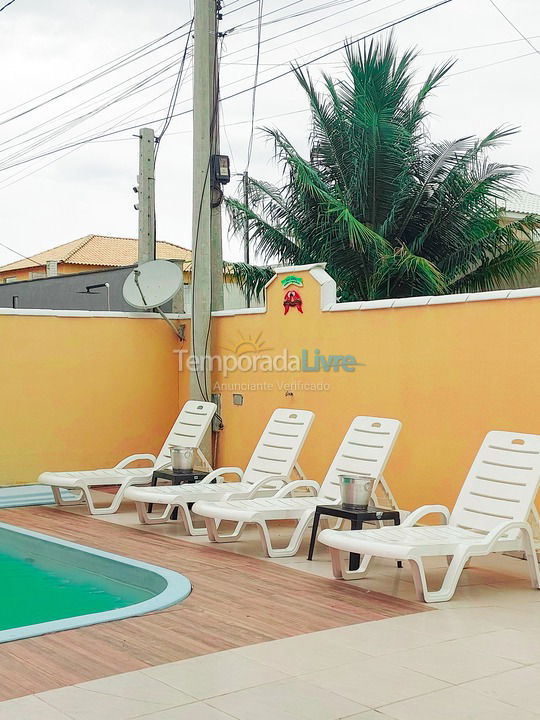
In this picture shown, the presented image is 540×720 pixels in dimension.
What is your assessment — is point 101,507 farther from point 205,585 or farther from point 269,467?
point 205,585

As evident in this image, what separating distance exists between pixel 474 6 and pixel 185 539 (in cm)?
890

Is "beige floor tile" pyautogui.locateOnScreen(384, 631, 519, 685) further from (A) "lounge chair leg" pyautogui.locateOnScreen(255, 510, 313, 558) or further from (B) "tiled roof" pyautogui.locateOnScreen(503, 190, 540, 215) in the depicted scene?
(B) "tiled roof" pyautogui.locateOnScreen(503, 190, 540, 215)

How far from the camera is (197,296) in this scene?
11492 mm

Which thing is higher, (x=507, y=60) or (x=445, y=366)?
(x=507, y=60)

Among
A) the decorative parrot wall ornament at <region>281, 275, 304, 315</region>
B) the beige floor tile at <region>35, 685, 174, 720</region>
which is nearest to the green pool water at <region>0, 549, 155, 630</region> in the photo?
the beige floor tile at <region>35, 685, 174, 720</region>

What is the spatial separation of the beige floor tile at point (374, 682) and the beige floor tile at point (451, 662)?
86 mm

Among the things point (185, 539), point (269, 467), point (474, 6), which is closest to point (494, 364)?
point (269, 467)

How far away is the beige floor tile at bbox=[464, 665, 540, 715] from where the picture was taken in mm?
4098

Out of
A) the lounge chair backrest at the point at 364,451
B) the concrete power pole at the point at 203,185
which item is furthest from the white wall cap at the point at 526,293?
the concrete power pole at the point at 203,185

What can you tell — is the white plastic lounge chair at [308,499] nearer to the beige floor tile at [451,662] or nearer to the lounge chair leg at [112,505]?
the lounge chair leg at [112,505]

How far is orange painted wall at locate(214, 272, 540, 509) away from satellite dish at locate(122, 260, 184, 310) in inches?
61.6

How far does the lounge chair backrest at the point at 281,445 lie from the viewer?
8.93 metres

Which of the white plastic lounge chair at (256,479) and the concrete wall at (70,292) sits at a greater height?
the concrete wall at (70,292)

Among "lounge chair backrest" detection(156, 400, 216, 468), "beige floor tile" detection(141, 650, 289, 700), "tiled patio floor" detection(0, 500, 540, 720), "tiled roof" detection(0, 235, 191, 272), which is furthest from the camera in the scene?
"tiled roof" detection(0, 235, 191, 272)
